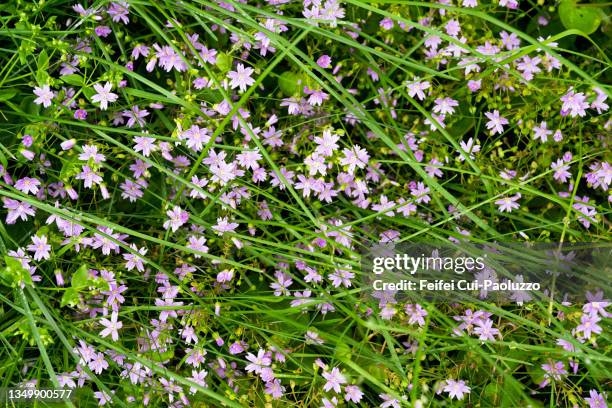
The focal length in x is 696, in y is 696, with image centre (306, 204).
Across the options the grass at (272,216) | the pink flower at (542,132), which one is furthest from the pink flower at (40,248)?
the pink flower at (542,132)

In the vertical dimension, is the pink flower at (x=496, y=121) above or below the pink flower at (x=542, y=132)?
above

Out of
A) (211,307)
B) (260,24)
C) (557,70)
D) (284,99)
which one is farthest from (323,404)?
(557,70)

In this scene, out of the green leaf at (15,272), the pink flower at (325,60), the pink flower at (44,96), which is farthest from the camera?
the pink flower at (325,60)

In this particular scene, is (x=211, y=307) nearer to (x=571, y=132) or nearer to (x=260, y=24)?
(x=260, y=24)

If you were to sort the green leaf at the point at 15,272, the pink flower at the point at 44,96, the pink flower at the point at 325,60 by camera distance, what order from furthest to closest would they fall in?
the pink flower at the point at 325,60
the pink flower at the point at 44,96
the green leaf at the point at 15,272

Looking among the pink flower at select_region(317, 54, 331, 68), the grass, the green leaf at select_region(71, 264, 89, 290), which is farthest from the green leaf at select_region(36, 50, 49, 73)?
the pink flower at select_region(317, 54, 331, 68)

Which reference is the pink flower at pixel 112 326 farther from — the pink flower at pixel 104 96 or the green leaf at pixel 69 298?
the pink flower at pixel 104 96

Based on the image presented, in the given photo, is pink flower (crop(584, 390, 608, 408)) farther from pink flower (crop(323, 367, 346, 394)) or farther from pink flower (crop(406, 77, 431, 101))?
pink flower (crop(406, 77, 431, 101))
